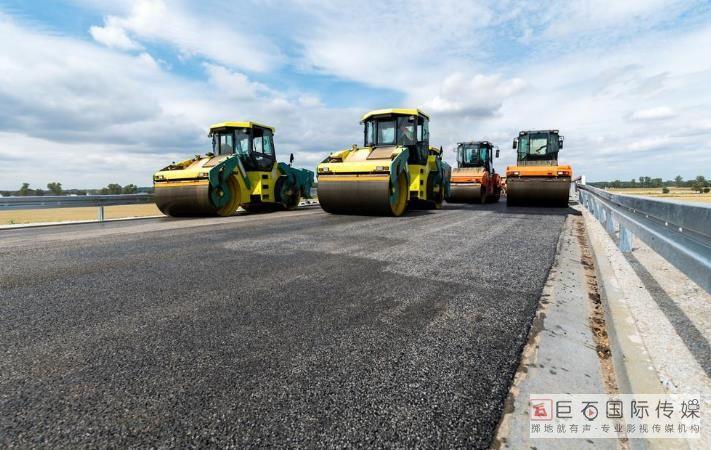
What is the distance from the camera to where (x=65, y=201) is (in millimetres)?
10000

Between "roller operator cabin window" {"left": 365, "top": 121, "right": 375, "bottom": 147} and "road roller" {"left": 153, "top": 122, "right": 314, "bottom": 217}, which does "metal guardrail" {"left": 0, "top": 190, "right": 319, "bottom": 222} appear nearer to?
"road roller" {"left": 153, "top": 122, "right": 314, "bottom": 217}

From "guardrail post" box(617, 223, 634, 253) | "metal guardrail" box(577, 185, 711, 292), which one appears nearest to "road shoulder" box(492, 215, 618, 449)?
"metal guardrail" box(577, 185, 711, 292)

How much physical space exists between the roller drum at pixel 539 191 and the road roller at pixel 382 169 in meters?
3.33

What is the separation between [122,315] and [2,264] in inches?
113

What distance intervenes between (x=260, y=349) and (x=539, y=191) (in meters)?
13.5

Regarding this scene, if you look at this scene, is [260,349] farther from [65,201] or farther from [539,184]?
[539,184]

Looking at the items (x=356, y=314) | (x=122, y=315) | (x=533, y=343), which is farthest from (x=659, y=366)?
(x=122, y=315)

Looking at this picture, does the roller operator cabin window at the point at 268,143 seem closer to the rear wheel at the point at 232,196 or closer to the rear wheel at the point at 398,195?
the rear wheel at the point at 232,196

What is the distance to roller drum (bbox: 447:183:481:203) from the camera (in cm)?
1694

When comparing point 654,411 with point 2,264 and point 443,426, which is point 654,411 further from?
point 2,264

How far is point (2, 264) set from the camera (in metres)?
4.16

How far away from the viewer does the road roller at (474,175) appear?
17047 millimetres

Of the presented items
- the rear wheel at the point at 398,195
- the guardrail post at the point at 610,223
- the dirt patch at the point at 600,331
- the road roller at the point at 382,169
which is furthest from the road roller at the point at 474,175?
the dirt patch at the point at 600,331

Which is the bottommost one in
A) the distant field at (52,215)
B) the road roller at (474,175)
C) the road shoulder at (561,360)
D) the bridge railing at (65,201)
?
the road shoulder at (561,360)
